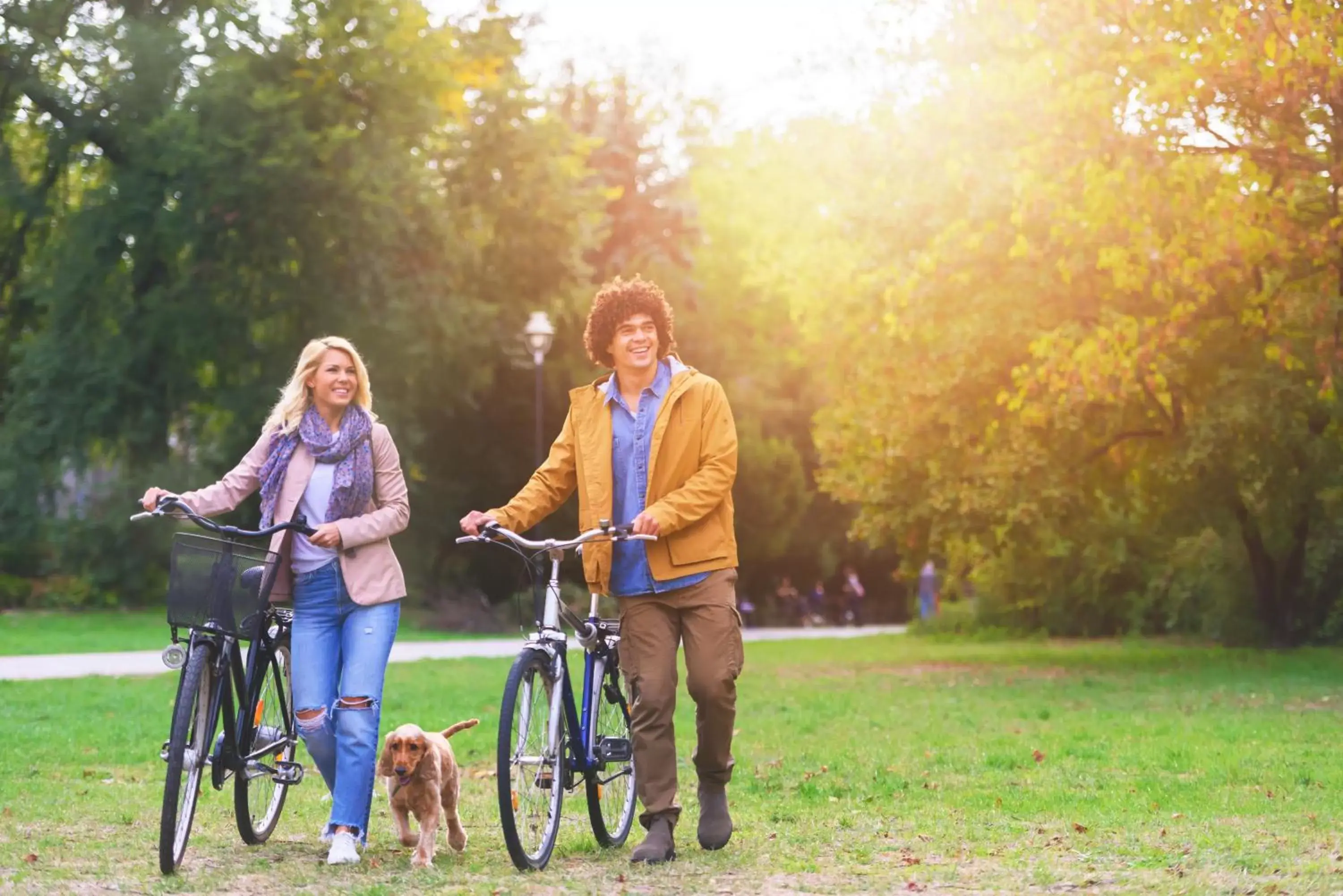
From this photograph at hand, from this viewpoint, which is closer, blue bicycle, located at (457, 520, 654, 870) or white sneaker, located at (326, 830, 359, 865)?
blue bicycle, located at (457, 520, 654, 870)

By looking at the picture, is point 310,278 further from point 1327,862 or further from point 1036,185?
point 1327,862

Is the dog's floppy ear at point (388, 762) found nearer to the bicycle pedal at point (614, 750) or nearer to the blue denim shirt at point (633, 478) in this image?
the bicycle pedal at point (614, 750)

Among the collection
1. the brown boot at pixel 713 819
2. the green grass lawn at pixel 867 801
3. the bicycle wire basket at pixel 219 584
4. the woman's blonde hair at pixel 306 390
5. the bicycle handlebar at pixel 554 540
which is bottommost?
the green grass lawn at pixel 867 801

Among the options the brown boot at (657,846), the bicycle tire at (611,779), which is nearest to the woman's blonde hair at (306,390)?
the bicycle tire at (611,779)

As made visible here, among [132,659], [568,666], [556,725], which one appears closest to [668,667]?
[568,666]

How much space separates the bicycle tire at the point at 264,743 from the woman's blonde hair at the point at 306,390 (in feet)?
2.81

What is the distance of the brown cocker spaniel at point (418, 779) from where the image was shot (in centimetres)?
696

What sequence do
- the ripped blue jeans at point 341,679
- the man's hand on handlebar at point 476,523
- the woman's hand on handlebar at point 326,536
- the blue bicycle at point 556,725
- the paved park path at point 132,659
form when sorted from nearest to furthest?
the blue bicycle at point 556,725 < the man's hand on handlebar at point 476,523 < the woman's hand on handlebar at point 326,536 < the ripped blue jeans at point 341,679 < the paved park path at point 132,659

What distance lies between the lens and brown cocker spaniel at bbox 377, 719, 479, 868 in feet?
22.9

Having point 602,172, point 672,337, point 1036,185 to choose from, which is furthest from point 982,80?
point 602,172

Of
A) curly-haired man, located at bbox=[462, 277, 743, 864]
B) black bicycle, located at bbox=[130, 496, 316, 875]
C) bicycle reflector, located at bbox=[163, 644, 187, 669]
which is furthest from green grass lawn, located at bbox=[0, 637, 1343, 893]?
bicycle reflector, located at bbox=[163, 644, 187, 669]

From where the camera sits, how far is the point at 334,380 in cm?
736

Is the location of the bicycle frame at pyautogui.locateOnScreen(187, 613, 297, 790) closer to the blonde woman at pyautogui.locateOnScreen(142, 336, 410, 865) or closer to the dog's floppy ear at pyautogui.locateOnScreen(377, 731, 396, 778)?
the blonde woman at pyautogui.locateOnScreen(142, 336, 410, 865)

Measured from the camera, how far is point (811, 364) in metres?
35.7
